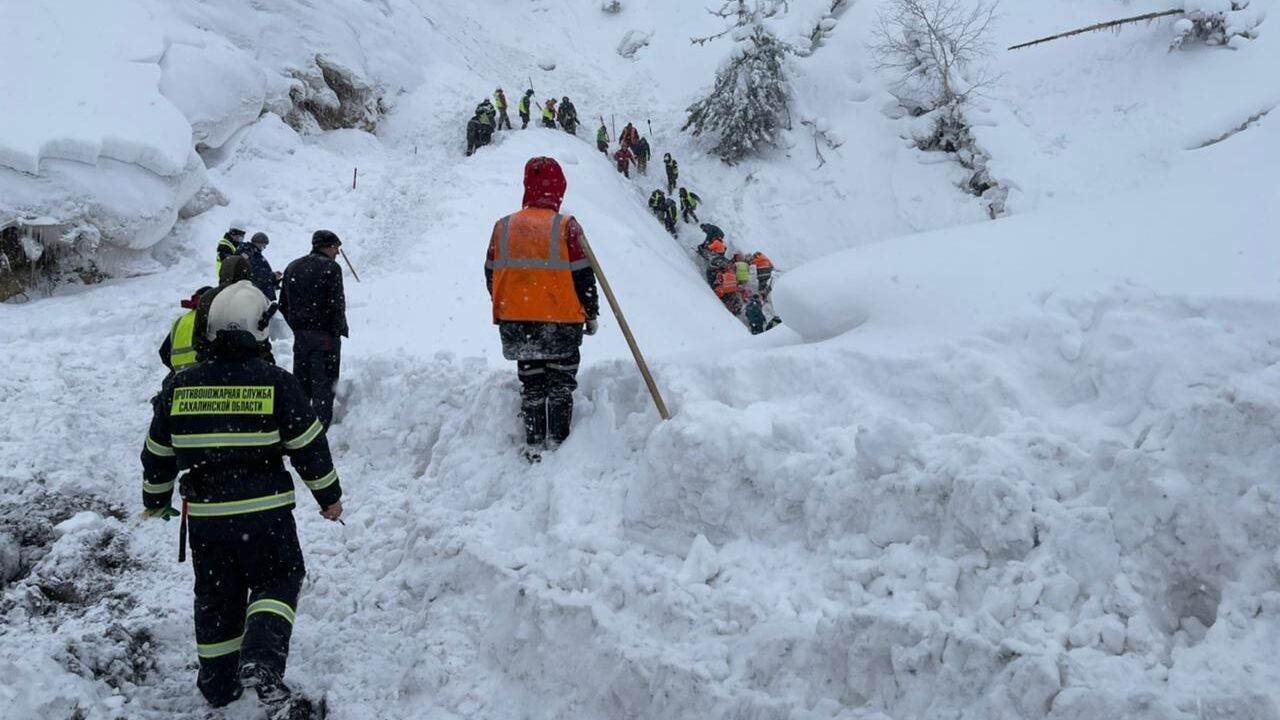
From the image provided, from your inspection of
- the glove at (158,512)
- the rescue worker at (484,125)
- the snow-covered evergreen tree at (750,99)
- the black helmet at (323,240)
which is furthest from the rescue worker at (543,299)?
the snow-covered evergreen tree at (750,99)

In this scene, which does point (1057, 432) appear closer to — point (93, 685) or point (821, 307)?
point (821, 307)

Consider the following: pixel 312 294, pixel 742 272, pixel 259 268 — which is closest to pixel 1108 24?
pixel 742 272

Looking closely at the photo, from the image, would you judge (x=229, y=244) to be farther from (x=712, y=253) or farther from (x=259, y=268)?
(x=712, y=253)

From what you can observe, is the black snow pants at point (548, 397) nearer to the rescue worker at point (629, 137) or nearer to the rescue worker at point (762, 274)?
the rescue worker at point (762, 274)

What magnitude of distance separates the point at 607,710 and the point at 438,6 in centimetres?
2772

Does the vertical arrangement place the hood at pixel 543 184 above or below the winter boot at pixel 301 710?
above

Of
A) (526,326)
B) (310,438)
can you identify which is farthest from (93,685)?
(526,326)

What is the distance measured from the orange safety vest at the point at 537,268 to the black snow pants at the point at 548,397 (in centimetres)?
27

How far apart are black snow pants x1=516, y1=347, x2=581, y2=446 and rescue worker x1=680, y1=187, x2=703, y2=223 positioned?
15371 millimetres

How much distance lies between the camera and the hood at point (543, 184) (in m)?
4.56

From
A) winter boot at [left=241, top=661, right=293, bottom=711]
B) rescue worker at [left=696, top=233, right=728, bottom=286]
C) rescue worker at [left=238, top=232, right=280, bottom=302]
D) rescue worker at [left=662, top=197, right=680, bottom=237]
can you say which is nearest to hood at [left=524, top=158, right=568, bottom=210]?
winter boot at [left=241, top=661, right=293, bottom=711]

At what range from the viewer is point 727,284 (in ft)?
50.8

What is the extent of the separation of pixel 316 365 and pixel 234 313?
116 inches

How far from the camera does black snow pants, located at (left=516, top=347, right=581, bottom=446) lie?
4.55 m
